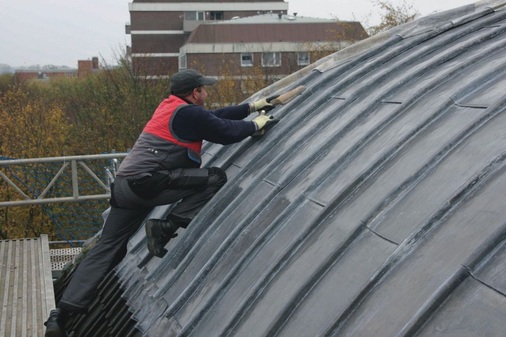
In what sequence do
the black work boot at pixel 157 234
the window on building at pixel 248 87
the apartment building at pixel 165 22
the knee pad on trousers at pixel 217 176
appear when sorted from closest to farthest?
1. the black work boot at pixel 157 234
2. the knee pad on trousers at pixel 217 176
3. the window on building at pixel 248 87
4. the apartment building at pixel 165 22

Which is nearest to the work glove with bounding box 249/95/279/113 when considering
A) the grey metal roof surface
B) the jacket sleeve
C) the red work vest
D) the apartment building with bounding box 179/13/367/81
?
the grey metal roof surface

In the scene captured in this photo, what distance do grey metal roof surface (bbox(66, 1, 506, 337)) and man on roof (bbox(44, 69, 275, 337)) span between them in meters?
0.17

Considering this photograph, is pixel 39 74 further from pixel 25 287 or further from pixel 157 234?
pixel 157 234

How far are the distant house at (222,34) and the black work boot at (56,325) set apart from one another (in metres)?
29.5

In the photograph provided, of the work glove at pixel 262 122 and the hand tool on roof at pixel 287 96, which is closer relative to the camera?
the work glove at pixel 262 122

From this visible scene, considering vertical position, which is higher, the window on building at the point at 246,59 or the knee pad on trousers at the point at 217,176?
the knee pad on trousers at the point at 217,176

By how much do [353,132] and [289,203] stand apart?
2.57 ft

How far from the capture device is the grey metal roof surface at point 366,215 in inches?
A: 131

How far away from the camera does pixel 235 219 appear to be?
549cm

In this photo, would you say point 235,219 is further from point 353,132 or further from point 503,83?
point 503,83

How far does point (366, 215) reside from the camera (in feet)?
13.6

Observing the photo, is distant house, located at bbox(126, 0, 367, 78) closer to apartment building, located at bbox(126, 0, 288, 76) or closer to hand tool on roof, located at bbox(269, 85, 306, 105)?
apartment building, located at bbox(126, 0, 288, 76)

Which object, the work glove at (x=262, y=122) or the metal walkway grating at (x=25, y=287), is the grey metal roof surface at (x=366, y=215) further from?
the metal walkway grating at (x=25, y=287)

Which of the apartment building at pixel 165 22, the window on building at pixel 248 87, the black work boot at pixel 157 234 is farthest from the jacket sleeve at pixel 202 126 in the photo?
the apartment building at pixel 165 22
